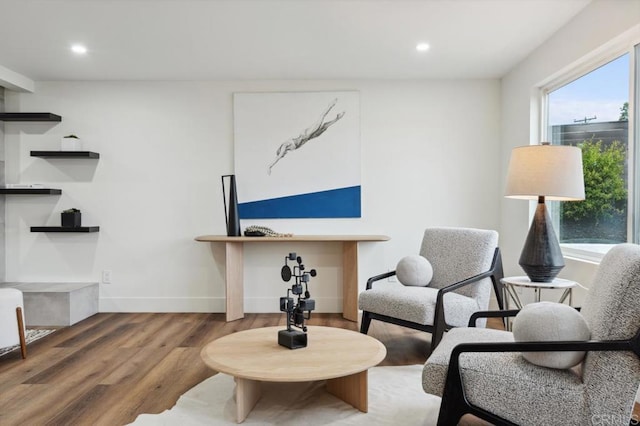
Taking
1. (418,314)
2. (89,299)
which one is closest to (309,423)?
(418,314)

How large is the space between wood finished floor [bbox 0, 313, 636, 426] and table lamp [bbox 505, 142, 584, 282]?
1013 mm

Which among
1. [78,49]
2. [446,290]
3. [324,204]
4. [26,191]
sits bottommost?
[446,290]

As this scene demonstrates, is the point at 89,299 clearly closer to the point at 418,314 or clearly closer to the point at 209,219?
the point at 209,219

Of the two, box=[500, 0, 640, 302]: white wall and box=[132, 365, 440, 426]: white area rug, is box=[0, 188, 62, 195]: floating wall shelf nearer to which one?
box=[132, 365, 440, 426]: white area rug

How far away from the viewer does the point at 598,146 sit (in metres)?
3.18

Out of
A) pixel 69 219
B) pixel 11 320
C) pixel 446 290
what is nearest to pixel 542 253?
pixel 446 290

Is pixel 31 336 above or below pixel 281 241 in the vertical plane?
below

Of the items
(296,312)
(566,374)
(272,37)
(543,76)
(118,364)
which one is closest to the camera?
(566,374)

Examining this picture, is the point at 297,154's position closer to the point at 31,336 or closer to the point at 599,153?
the point at 599,153

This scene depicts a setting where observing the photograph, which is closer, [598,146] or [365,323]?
[598,146]

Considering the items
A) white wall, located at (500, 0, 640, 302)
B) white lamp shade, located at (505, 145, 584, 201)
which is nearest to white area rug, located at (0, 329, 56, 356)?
white lamp shade, located at (505, 145, 584, 201)

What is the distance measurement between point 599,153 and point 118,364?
3575mm

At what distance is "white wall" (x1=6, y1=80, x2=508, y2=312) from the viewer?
4.71m

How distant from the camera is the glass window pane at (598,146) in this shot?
292 centimetres
